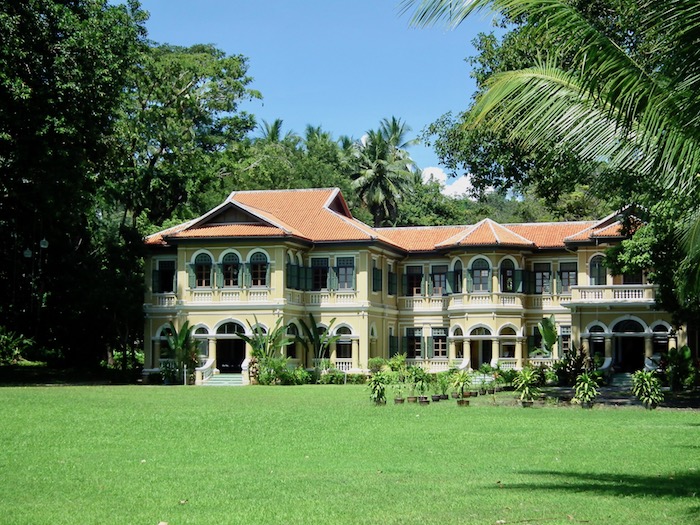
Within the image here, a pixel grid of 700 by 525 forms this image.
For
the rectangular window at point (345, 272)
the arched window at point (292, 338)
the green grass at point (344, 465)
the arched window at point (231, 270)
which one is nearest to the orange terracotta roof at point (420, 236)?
the rectangular window at point (345, 272)

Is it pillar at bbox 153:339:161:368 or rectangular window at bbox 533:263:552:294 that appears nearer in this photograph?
pillar at bbox 153:339:161:368

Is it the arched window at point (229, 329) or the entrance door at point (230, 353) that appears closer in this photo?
the arched window at point (229, 329)

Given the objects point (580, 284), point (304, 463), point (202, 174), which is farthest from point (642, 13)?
point (202, 174)

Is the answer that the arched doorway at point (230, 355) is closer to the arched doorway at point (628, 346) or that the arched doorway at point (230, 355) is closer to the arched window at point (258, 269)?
the arched window at point (258, 269)

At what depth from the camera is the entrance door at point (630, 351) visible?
3753cm

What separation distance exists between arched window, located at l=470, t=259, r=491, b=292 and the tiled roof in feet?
2.88

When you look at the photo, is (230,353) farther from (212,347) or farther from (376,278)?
(376,278)

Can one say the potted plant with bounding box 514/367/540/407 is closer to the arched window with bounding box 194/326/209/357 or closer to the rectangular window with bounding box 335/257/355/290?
the rectangular window with bounding box 335/257/355/290

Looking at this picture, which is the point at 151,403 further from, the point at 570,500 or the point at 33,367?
the point at 33,367

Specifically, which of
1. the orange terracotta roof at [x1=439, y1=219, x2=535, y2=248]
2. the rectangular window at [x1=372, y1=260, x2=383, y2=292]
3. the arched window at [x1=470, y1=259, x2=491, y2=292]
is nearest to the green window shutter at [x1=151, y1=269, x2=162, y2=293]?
the rectangular window at [x1=372, y1=260, x2=383, y2=292]

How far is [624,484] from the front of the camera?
10555mm

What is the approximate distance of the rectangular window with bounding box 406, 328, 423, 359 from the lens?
140 ft

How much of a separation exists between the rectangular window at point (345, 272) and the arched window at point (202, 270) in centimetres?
495

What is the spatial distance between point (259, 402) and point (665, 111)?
17.0 meters
